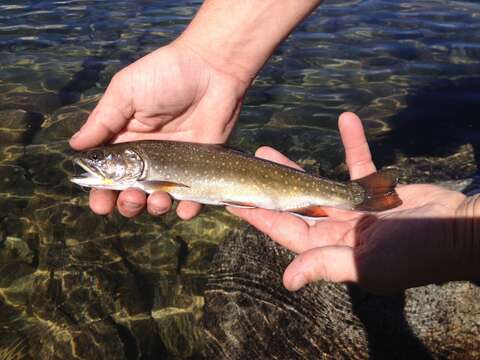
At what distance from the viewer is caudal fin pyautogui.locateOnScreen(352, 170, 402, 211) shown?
460cm

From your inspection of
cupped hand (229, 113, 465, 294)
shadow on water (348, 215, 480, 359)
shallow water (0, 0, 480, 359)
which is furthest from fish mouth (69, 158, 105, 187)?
shadow on water (348, 215, 480, 359)

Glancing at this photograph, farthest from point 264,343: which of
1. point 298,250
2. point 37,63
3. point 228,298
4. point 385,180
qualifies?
point 37,63

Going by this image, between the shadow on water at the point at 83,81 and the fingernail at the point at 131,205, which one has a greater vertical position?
the fingernail at the point at 131,205

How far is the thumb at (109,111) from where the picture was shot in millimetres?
4922

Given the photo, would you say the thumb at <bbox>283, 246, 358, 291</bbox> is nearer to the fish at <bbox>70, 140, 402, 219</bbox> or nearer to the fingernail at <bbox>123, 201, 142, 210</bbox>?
the fish at <bbox>70, 140, 402, 219</bbox>

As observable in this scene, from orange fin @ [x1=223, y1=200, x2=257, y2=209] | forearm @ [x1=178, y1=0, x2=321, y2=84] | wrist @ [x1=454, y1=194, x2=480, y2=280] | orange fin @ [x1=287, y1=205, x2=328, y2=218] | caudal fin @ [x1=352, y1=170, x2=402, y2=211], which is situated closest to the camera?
wrist @ [x1=454, y1=194, x2=480, y2=280]

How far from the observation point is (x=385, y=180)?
15.8 feet

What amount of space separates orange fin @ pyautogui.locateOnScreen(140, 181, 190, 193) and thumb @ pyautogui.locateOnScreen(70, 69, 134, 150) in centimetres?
77

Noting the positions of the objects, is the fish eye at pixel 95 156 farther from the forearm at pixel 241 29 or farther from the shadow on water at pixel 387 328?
the shadow on water at pixel 387 328

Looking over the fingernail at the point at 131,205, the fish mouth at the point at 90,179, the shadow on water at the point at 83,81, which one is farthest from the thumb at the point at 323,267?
the shadow on water at the point at 83,81

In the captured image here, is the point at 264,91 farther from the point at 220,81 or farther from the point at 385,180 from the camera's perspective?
the point at 385,180

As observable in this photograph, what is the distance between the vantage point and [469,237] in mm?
3420

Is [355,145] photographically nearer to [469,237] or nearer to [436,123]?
[469,237]

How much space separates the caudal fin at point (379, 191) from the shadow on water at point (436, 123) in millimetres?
3515
